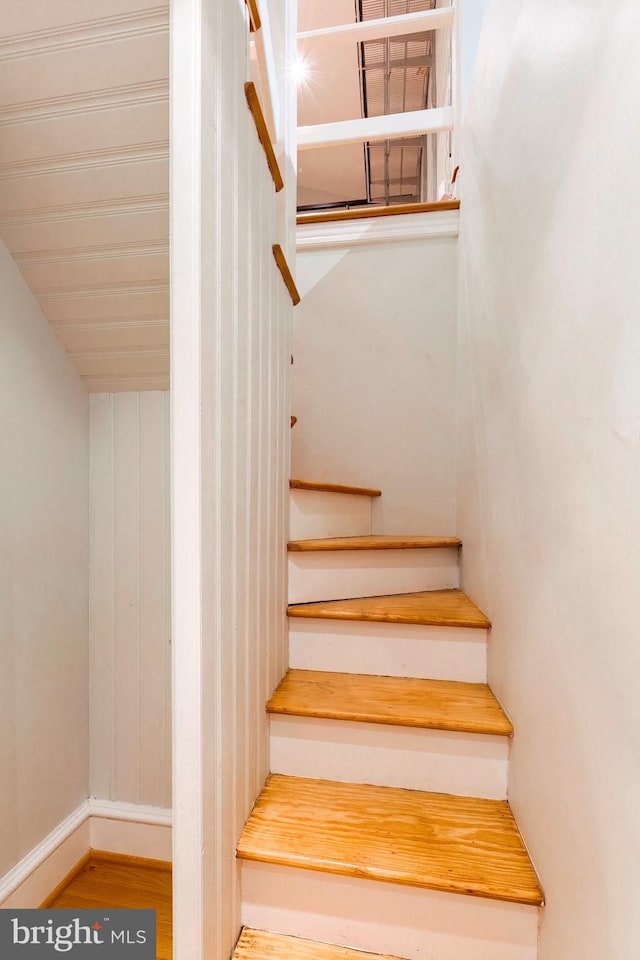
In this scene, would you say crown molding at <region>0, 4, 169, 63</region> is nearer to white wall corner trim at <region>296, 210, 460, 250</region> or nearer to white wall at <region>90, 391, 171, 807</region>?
white wall at <region>90, 391, 171, 807</region>

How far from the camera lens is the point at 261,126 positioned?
1.17m

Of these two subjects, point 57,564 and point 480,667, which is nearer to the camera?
point 480,667

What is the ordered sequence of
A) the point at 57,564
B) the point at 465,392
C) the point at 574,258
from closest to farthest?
the point at 574,258 < the point at 57,564 < the point at 465,392

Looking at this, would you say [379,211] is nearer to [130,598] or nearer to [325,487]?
[325,487]

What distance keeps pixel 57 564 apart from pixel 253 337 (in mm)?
977

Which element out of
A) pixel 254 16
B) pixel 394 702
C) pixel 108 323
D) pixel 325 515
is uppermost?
pixel 254 16

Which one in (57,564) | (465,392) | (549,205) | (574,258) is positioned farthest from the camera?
(465,392)

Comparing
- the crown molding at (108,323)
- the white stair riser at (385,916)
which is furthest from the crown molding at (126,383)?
the white stair riser at (385,916)

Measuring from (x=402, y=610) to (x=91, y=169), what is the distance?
1.40 metres

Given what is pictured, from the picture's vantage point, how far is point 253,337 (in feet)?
3.69

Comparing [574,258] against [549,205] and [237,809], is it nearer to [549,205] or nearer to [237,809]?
[549,205]

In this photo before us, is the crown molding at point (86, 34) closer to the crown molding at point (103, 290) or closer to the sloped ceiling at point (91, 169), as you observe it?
the sloped ceiling at point (91, 169)

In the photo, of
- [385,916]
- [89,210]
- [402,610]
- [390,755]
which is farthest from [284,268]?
[385,916]

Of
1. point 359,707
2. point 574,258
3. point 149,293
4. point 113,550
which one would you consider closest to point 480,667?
point 359,707
